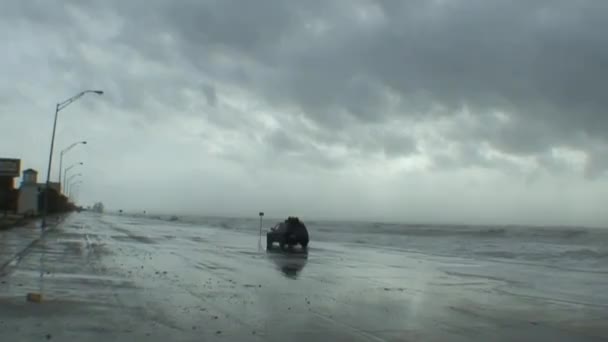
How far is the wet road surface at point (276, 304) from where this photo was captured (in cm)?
947

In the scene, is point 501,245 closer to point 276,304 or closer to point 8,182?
point 276,304

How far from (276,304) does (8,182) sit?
114075 millimetres

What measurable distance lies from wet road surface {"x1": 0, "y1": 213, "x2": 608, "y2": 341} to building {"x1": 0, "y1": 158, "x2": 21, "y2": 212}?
274ft

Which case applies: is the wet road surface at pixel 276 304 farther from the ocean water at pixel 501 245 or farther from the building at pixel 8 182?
the building at pixel 8 182

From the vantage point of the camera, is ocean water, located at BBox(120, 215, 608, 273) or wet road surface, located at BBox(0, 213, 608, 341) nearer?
wet road surface, located at BBox(0, 213, 608, 341)

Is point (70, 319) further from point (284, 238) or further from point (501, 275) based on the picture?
point (284, 238)

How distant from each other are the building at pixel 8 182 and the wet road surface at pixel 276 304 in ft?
274

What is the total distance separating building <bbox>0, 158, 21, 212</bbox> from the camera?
9650 cm

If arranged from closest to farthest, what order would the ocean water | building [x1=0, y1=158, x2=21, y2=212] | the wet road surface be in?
the wet road surface
the ocean water
building [x1=0, y1=158, x2=21, y2=212]

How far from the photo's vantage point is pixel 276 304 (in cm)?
1246

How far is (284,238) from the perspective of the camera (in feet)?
118

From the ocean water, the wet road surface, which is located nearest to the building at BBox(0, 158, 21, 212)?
the ocean water

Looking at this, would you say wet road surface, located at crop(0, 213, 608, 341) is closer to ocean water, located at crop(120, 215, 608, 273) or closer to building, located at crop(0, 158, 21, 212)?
ocean water, located at crop(120, 215, 608, 273)

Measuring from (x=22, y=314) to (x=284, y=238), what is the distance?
25971mm
